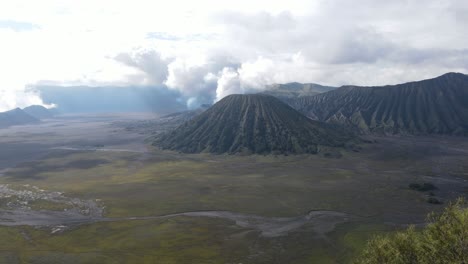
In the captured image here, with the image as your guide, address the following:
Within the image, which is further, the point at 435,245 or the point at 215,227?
the point at 215,227

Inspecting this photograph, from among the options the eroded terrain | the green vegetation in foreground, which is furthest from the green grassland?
the green vegetation in foreground

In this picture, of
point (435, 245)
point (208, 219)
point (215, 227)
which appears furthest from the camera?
point (208, 219)

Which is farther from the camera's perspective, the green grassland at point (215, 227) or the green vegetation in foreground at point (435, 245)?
the green grassland at point (215, 227)

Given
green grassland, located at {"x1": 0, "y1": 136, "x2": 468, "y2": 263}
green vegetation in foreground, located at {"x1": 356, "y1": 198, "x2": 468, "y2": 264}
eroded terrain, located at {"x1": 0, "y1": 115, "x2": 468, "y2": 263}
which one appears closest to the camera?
green vegetation in foreground, located at {"x1": 356, "y1": 198, "x2": 468, "y2": 264}

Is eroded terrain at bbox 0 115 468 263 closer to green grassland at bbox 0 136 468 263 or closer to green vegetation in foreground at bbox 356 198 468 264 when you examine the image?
green grassland at bbox 0 136 468 263

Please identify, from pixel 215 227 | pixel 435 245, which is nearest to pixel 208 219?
pixel 215 227

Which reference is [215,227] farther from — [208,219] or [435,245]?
[435,245]

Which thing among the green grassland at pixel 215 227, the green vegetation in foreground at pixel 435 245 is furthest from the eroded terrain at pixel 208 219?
the green vegetation in foreground at pixel 435 245

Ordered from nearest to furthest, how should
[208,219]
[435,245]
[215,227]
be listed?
[435,245] → [215,227] → [208,219]

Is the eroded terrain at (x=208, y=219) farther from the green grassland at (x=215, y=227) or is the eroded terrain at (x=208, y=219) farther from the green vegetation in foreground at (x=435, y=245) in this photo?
the green vegetation in foreground at (x=435, y=245)
